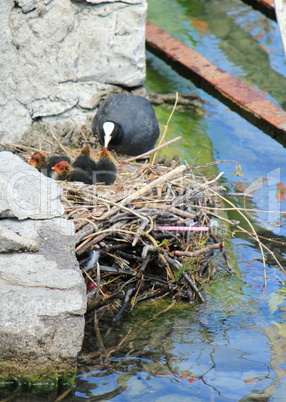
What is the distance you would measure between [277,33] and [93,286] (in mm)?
4654

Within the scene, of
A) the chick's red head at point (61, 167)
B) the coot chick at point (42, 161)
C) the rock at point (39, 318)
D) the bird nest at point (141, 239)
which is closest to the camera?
the rock at point (39, 318)

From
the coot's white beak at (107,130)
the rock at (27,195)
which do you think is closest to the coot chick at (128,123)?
the coot's white beak at (107,130)

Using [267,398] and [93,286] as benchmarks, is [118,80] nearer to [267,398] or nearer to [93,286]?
[93,286]

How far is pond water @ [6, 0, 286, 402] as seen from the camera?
3346mm

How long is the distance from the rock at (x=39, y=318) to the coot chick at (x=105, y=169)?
1325mm

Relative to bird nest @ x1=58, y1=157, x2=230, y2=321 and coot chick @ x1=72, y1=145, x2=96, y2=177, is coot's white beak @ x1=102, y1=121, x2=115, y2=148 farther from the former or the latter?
bird nest @ x1=58, y1=157, x2=230, y2=321

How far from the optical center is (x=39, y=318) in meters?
3.09

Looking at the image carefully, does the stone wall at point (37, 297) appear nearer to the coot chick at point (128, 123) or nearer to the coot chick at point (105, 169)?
the coot chick at point (105, 169)

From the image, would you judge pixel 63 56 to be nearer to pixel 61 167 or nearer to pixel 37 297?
pixel 61 167

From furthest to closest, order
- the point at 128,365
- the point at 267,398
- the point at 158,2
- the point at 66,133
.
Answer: the point at 158,2, the point at 66,133, the point at 128,365, the point at 267,398

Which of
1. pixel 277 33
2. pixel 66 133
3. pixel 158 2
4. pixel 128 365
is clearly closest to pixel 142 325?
Result: pixel 128 365

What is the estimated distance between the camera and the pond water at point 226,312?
335cm

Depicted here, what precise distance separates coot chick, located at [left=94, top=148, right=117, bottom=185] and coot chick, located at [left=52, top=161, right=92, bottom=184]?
81 millimetres

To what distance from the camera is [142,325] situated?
391 centimetres
